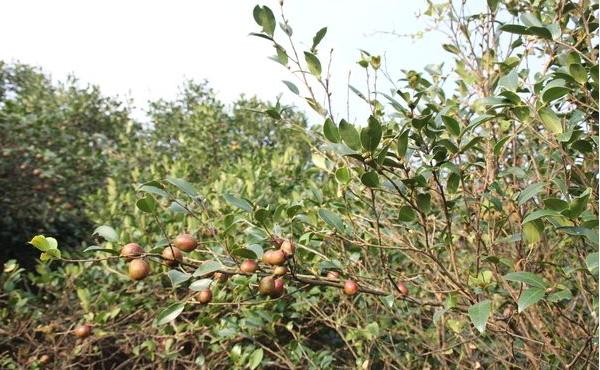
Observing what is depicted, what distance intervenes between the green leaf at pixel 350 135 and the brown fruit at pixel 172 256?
491 millimetres

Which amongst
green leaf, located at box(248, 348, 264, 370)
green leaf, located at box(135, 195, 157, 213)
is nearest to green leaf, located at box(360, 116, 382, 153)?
green leaf, located at box(135, 195, 157, 213)

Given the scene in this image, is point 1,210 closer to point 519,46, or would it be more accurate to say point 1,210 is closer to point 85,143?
point 85,143

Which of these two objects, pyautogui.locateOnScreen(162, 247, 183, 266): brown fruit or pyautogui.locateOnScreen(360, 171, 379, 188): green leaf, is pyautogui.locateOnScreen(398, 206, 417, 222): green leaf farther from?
pyautogui.locateOnScreen(162, 247, 183, 266): brown fruit

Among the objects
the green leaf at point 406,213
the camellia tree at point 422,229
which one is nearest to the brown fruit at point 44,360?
the camellia tree at point 422,229

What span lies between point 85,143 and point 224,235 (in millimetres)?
6365

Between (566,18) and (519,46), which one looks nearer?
(566,18)

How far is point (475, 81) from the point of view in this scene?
2.24 metres

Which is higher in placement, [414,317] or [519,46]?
[519,46]

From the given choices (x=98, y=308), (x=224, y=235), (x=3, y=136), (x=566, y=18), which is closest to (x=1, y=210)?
(x=3, y=136)

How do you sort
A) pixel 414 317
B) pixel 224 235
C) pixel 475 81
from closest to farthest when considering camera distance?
pixel 224 235
pixel 475 81
pixel 414 317

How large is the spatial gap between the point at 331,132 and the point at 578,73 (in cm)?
69

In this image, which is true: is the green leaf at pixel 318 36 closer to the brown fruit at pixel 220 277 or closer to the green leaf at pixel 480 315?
the brown fruit at pixel 220 277

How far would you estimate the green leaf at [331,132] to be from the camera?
1.26 m

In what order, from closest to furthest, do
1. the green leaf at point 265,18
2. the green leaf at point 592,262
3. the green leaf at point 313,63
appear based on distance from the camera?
the green leaf at point 592,262 < the green leaf at point 265,18 < the green leaf at point 313,63
